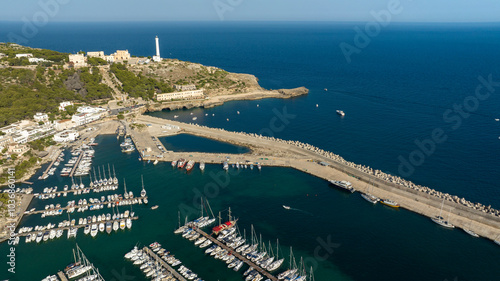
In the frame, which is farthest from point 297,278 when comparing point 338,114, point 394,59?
→ point 394,59

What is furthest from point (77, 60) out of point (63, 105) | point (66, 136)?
point (66, 136)

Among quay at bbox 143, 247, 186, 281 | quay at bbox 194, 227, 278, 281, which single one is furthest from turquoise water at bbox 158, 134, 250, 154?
quay at bbox 143, 247, 186, 281

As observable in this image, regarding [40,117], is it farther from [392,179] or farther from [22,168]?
[392,179]

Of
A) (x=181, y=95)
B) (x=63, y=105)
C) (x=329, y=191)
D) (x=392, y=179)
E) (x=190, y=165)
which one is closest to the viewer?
(x=329, y=191)

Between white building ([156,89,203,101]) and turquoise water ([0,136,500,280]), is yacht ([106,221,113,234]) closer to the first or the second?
turquoise water ([0,136,500,280])

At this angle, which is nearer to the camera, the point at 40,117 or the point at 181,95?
the point at 40,117

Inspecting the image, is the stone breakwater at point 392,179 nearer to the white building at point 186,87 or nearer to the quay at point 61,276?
the white building at point 186,87
